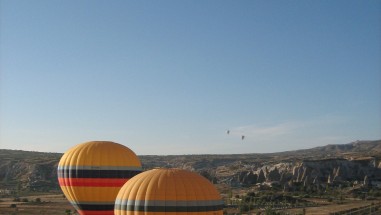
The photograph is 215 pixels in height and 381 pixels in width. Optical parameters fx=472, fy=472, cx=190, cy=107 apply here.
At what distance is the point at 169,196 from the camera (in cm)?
2275

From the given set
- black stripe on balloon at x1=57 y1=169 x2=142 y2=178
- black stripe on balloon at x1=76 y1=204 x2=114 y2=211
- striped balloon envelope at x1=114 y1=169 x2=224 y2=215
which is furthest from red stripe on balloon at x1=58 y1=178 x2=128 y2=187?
striped balloon envelope at x1=114 y1=169 x2=224 y2=215

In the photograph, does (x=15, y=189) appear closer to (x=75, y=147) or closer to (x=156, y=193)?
(x=75, y=147)

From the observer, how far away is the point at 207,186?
23891 millimetres

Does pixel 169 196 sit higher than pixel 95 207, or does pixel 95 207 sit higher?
pixel 169 196

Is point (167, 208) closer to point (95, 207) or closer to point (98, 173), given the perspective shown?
point (98, 173)

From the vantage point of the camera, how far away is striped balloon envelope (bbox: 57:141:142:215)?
32031 mm

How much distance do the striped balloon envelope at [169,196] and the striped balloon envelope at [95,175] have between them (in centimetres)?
800

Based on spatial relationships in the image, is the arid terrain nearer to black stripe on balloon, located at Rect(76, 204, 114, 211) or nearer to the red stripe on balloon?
black stripe on balloon, located at Rect(76, 204, 114, 211)

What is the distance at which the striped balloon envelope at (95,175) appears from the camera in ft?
105

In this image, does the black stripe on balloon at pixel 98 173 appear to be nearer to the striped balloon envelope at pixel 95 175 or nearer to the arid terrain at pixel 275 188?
the striped balloon envelope at pixel 95 175

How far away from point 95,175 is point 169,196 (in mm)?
10911

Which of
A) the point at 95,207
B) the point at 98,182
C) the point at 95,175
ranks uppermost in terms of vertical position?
the point at 95,175

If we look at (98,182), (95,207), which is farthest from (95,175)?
Answer: (95,207)

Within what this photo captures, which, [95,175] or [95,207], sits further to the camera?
[95,207]
